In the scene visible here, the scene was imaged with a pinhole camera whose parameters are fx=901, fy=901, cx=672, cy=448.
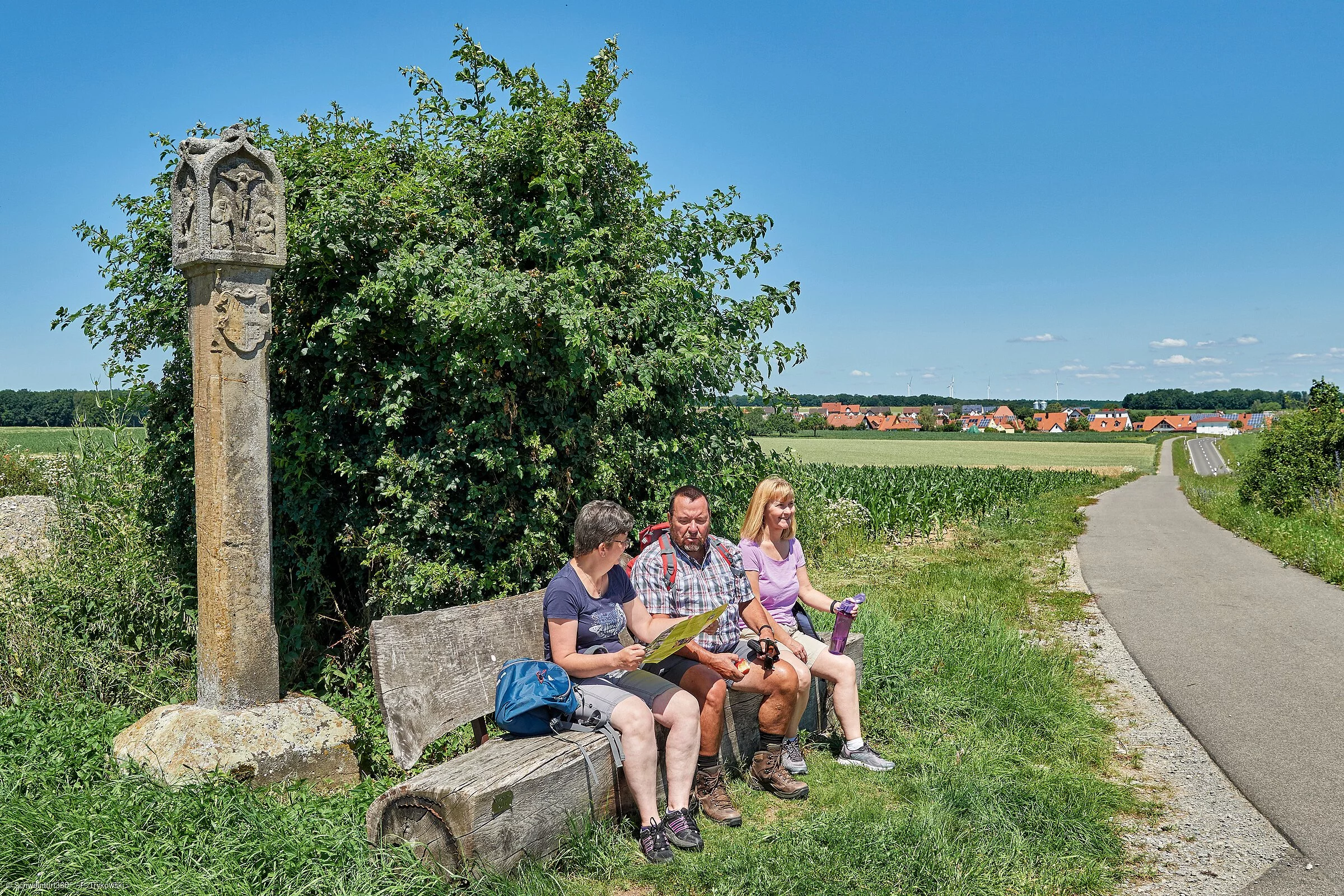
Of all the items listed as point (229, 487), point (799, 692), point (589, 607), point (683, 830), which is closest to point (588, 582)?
point (589, 607)

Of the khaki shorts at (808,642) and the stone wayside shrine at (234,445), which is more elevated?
the stone wayside shrine at (234,445)

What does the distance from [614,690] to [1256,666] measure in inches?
247

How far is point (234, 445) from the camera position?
4.57 m

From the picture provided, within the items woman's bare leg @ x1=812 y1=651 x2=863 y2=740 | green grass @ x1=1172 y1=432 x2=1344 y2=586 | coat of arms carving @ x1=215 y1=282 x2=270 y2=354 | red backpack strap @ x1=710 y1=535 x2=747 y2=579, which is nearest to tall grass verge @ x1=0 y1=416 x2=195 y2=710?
coat of arms carving @ x1=215 y1=282 x2=270 y2=354

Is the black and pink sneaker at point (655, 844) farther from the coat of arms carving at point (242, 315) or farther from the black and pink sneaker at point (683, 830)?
the coat of arms carving at point (242, 315)

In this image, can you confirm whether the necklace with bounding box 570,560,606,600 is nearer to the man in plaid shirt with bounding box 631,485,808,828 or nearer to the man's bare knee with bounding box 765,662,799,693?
the man in plaid shirt with bounding box 631,485,808,828

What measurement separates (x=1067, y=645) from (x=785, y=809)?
5043mm

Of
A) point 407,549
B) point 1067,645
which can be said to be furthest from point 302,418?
point 1067,645

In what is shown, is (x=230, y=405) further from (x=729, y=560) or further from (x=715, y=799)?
(x=715, y=799)

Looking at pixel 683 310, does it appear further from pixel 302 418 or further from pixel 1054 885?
pixel 1054 885

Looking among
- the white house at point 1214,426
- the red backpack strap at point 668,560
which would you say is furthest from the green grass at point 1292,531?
the white house at point 1214,426

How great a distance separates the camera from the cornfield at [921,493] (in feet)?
59.7

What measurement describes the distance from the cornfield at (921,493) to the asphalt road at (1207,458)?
26.8 metres

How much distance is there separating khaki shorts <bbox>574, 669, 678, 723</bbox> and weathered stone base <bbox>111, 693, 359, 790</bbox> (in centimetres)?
134
